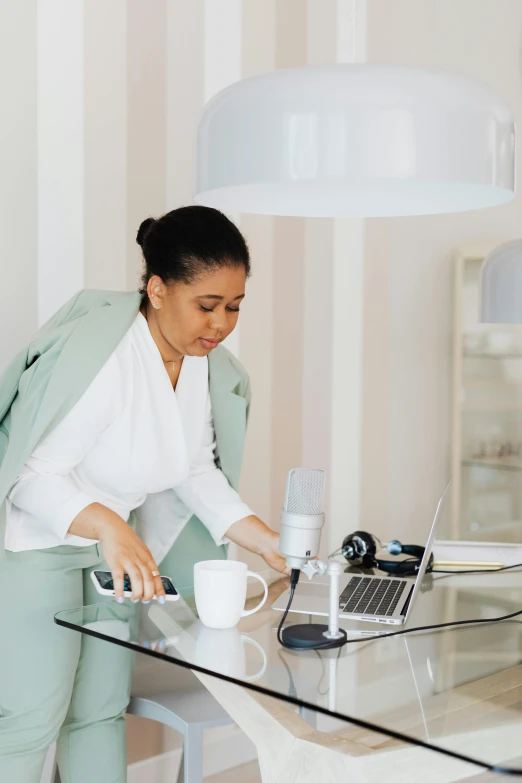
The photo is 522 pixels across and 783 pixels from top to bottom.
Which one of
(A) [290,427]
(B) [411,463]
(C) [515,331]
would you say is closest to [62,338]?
(A) [290,427]

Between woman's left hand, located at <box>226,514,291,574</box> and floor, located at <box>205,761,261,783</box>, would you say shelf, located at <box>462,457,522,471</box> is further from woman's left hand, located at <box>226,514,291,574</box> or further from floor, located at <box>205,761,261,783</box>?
woman's left hand, located at <box>226,514,291,574</box>

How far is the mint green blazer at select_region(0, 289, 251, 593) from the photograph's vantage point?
171 centimetres

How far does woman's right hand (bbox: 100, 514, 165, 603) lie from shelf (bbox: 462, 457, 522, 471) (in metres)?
2.23

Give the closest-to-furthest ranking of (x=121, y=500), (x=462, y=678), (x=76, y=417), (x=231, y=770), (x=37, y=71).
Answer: (x=462, y=678) < (x=76, y=417) < (x=121, y=500) < (x=37, y=71) < (x=231, y=770)

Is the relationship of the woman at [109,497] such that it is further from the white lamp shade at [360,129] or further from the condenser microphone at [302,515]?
the white lamp shade at [360,129]

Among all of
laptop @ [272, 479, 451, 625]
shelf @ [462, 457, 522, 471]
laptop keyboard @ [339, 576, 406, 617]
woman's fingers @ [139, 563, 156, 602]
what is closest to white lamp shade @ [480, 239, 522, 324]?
laptop @ [272, 479, 451, 625]

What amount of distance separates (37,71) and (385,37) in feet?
5.52

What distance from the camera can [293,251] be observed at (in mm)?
3004

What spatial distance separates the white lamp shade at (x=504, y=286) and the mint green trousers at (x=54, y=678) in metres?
1.06

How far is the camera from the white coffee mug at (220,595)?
1.48 meters

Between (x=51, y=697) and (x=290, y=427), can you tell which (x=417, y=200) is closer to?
(x=51, y=697)

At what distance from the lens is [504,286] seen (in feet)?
6.78

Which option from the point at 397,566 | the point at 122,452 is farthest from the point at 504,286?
the point at 122,452

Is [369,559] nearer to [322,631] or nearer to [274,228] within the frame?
[322,631]
